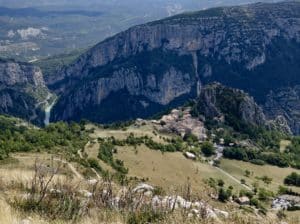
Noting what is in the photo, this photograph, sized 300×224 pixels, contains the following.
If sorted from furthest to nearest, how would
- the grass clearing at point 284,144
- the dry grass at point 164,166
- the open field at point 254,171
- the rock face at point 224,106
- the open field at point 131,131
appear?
the rock face at point 224,106 → the grass clearing at point 284,144 → the open field at point 131,131 → the open field at point 254,171 → the dry grass at point 164,166

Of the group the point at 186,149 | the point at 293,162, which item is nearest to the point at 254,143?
the point at 293,162

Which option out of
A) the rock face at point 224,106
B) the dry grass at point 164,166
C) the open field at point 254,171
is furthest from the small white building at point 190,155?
the rock face at point 224,106

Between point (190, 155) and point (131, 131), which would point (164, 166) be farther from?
point (131, 131)

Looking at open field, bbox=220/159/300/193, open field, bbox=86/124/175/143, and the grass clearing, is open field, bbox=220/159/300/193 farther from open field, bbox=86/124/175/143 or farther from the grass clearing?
the grass clearing

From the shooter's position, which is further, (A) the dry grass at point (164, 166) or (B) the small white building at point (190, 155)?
(B) the small white building at point (190, 155)

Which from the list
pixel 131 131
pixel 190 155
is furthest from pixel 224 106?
pixel 190 155

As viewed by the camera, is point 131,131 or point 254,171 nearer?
point 254,171

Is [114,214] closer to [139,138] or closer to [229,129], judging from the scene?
[139,138]

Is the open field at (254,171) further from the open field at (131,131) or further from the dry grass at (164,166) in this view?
the open field at (131,131)

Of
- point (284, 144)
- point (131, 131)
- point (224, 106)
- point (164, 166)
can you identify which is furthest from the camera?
point (224, 106)

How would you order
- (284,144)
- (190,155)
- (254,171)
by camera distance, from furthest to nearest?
1. (284,144)
2. (254,171)
3. (190,155)

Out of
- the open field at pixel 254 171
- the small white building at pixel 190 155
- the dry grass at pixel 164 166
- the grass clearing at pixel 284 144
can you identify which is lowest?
the grass clearing at pixel 284 144
